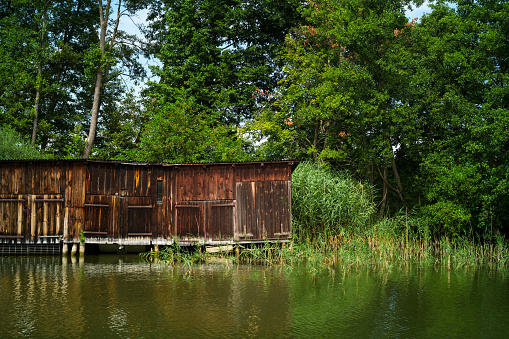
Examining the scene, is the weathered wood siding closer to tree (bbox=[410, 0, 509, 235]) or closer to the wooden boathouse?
the wooden boathouse

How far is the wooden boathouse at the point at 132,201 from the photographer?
730 inches

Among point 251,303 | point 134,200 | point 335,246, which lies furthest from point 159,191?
point 251,303

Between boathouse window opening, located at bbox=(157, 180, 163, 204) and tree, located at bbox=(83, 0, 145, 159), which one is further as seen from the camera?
tree, located at bbox=(83, 0, 145, 159)

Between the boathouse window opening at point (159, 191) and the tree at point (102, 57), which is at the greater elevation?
the tree at point (102, 57)

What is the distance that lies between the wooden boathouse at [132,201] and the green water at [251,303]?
3801 mm

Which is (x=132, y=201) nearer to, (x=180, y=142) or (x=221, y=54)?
(x=180, y=142)

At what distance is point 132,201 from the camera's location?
1905 cm

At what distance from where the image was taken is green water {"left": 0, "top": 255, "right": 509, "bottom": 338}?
790cm

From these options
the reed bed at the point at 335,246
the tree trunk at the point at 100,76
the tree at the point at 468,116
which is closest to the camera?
the reed bed at the point at 335,246

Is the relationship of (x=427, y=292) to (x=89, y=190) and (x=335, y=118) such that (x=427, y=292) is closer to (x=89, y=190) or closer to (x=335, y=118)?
(x=89, y=190)

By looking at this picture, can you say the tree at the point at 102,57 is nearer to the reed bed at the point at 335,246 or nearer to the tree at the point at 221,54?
the tree at the point at 221,54

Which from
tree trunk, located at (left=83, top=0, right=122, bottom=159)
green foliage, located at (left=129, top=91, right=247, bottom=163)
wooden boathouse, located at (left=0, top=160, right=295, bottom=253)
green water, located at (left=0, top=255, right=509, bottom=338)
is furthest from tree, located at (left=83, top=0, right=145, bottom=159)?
green water, located at (left=0, top=255, right=509, bottom=338)

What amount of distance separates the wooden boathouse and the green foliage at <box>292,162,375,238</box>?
58.3 inches

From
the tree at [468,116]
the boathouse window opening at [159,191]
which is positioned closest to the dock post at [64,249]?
the boathouse window opening at [159,191]
